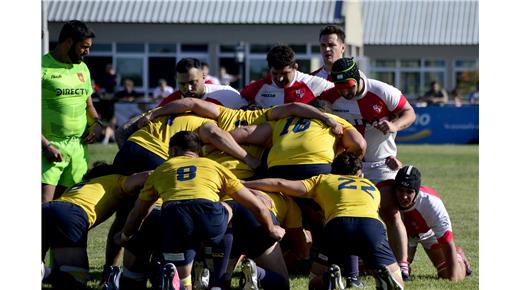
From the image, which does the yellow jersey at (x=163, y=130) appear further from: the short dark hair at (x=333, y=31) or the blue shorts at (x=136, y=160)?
the short dark hair at (x=333, y=31)

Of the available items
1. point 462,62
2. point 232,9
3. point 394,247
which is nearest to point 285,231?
point 394,247

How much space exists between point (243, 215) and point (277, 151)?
67cm

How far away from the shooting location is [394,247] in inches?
328

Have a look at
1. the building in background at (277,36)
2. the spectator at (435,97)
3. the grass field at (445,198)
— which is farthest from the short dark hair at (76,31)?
the spectator at (435,97)

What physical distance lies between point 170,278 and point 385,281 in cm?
144

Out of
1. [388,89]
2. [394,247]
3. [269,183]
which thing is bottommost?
[394,247]

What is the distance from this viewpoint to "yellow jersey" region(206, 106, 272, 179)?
794 centimetres

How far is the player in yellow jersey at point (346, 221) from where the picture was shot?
23.6 feet

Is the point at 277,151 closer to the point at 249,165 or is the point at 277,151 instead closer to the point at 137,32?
the point at 249,165

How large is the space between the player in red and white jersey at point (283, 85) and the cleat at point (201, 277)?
1819 mm

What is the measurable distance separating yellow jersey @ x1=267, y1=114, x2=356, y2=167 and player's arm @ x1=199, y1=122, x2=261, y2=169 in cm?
21

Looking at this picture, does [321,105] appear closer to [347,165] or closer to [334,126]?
[334,126]

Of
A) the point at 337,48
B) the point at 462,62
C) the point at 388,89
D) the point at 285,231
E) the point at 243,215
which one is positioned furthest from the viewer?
the point at 462,62

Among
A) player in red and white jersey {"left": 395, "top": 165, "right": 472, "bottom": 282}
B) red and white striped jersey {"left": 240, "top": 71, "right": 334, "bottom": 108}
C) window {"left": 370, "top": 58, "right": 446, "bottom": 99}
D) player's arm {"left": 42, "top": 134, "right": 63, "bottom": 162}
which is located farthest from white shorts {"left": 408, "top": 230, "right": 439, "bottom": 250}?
window {"left": 370, "top": 58, "right": 446, "bottom": 99}
